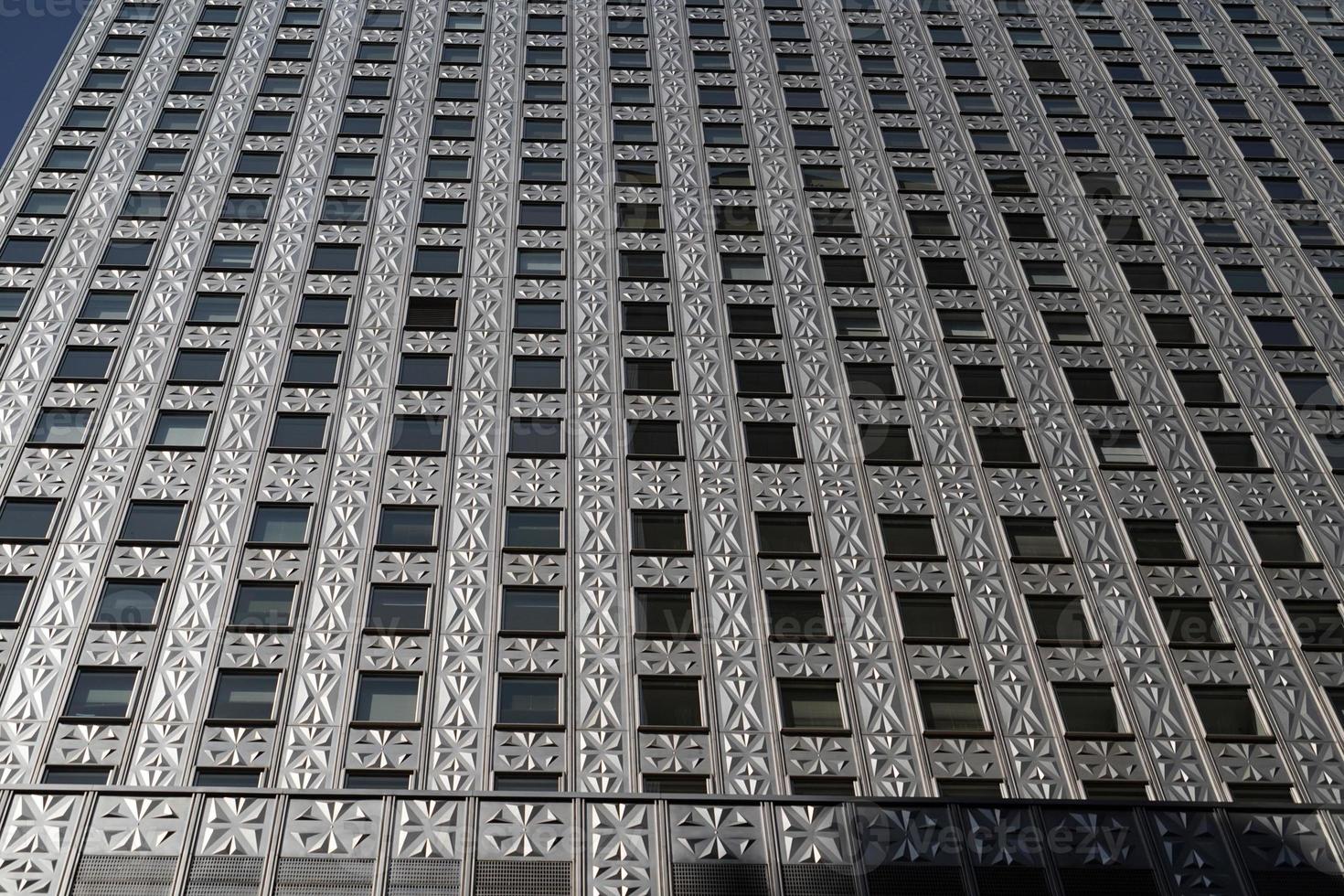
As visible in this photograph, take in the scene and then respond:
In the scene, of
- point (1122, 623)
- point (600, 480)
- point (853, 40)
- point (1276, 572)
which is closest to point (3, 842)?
point (600, 480)

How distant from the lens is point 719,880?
80.0 ft

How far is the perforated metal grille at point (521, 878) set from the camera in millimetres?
24000

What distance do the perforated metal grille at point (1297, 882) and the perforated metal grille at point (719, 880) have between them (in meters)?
9.19

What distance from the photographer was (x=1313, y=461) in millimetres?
33969

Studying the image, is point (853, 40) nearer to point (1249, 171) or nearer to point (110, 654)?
point (1249, 171)

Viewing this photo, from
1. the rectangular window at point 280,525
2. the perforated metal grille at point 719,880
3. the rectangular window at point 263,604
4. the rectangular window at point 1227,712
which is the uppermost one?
the rectangular window at point 280,525

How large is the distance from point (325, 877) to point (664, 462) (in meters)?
13.1

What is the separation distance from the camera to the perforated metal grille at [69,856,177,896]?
76.8 ft

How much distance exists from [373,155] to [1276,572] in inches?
1129

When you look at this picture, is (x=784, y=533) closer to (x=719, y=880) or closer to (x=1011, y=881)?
(x=719, y=880)

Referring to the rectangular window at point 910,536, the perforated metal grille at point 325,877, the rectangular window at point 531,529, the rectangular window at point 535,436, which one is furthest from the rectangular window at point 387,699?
the rectangular window at point 910,536

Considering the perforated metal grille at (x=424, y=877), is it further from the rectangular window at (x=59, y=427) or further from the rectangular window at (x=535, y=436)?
A: the rectangular window at (x=59, y=427)

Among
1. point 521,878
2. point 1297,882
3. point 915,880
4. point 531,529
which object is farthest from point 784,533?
point 1297,882

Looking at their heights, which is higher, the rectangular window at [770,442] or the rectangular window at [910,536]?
the rectangular window at [770,442]
